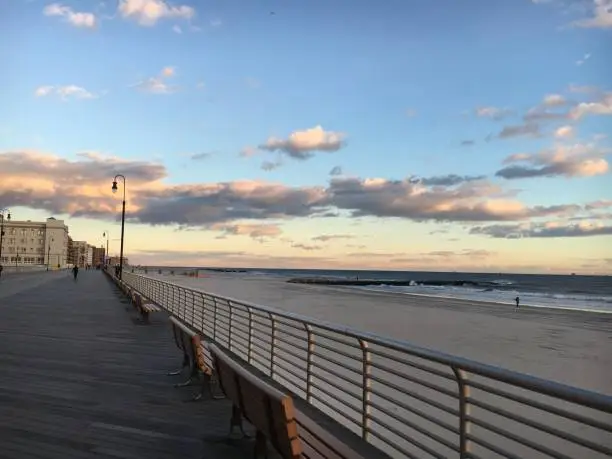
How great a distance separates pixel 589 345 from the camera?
1939 centimetres

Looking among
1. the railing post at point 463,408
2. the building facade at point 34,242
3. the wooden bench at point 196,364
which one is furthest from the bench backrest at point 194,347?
the building facade at point 34,242

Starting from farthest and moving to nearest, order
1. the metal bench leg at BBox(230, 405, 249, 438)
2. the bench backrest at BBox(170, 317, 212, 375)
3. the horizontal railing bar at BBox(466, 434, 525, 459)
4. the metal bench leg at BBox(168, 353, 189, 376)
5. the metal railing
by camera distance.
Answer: the metal bench leg at BBox(168, 353, 189, 376)
the bench backrest at BBox(170, 317, 212, 375)
the metal bench leg at BBox(230, 405, 249, 438)
the horizontal railing bar at BBox(466, 434, 525, 459)
the metal railing

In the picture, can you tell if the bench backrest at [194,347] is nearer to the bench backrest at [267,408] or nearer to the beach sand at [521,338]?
the bench backrest at [267,408]

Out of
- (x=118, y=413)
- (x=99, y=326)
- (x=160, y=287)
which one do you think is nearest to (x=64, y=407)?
(x=118, y=413)

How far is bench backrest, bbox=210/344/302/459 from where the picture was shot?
359cm

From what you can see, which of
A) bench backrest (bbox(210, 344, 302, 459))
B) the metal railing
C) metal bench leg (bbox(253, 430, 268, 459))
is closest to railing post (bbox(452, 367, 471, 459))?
the metal railing

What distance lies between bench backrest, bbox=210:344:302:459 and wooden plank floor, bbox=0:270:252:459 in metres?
0.57

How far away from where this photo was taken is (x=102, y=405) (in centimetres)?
625

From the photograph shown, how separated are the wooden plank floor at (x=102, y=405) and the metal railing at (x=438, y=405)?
1150 millimetres

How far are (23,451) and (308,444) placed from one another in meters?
2.37

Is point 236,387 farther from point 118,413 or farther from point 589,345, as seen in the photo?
point 589,345

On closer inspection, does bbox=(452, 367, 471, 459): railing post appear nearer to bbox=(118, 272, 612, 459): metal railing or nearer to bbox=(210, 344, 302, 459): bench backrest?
bbox=(118, 272, 612, 459): metal railing

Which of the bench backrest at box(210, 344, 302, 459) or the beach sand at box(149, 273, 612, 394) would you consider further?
the beach sand at box(149, 273, 612, 394)

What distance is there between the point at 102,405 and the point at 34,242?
166696 millimetres
